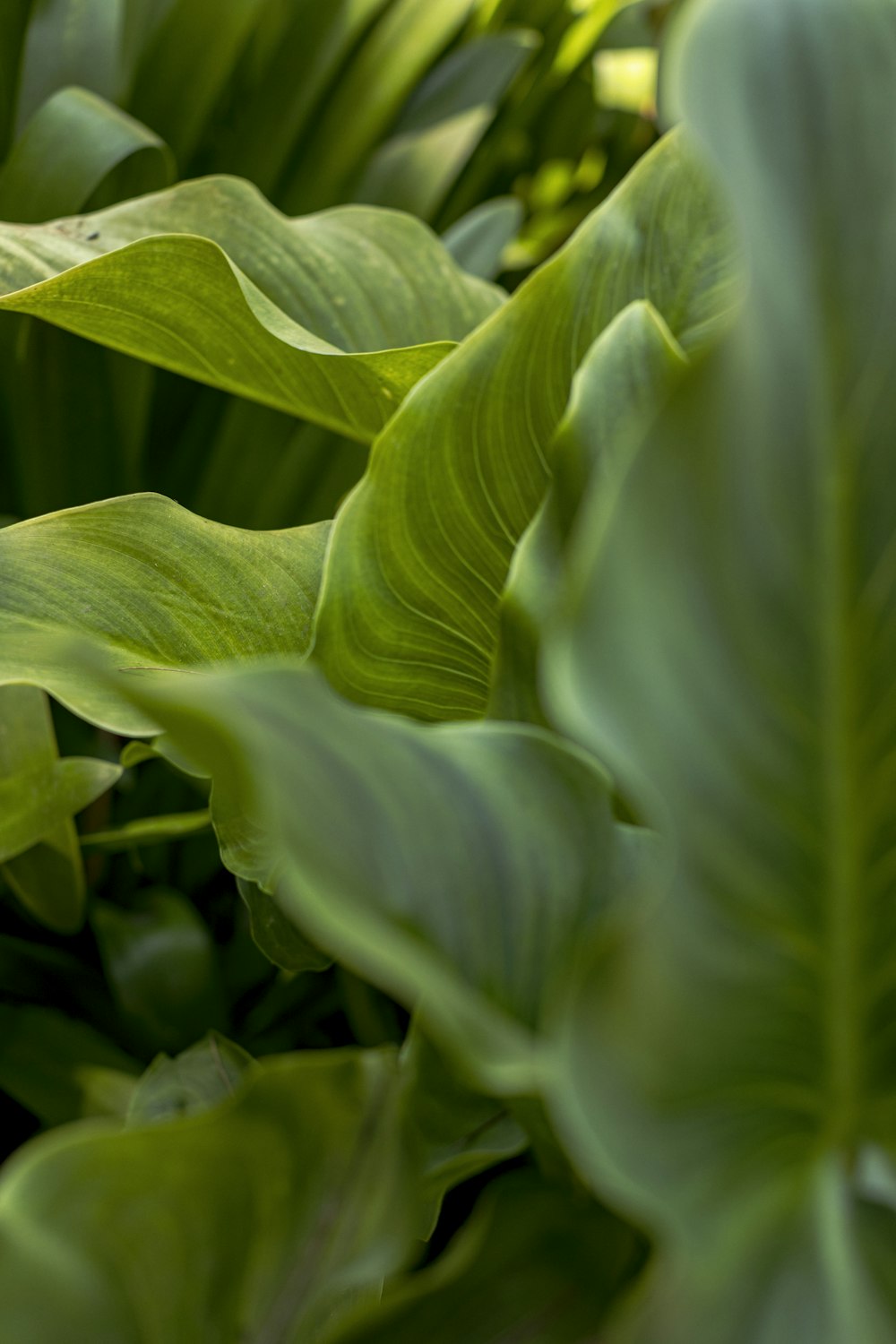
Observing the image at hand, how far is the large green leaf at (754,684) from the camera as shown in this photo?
0.56ft

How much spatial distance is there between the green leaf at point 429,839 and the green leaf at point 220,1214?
0.03 meters

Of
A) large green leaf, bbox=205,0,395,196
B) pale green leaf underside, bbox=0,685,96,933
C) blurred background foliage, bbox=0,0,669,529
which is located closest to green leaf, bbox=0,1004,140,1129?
pale green leaf underside, bbox=0,685,96,933

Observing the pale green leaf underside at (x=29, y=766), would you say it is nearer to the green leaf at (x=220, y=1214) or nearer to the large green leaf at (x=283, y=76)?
the green leaf at (x=220, y=1214)

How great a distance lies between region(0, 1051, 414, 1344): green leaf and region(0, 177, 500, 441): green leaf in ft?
0.81

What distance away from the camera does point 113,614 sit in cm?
37

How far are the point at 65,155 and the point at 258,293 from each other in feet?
1.01

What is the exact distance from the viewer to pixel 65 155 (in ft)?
2.04

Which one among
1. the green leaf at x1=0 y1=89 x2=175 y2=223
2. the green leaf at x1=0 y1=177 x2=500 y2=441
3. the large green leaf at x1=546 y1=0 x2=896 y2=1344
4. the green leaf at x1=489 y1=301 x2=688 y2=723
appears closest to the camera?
the large green leaf at x1=546 y1=0 x2=896 y2=1344

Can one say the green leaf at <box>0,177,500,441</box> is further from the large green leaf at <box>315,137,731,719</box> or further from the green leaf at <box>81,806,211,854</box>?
the green leaf at <box>81,806,211,854</box>

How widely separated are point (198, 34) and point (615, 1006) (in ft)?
2.49

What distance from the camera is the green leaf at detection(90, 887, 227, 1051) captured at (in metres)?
0.57

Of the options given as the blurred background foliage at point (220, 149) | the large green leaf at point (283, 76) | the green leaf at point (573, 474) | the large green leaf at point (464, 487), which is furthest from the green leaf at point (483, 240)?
the green leaf at point (573, 474)

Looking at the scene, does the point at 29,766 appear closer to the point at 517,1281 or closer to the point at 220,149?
the point at 517,1281

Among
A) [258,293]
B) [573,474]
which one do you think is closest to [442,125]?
[258,293]
